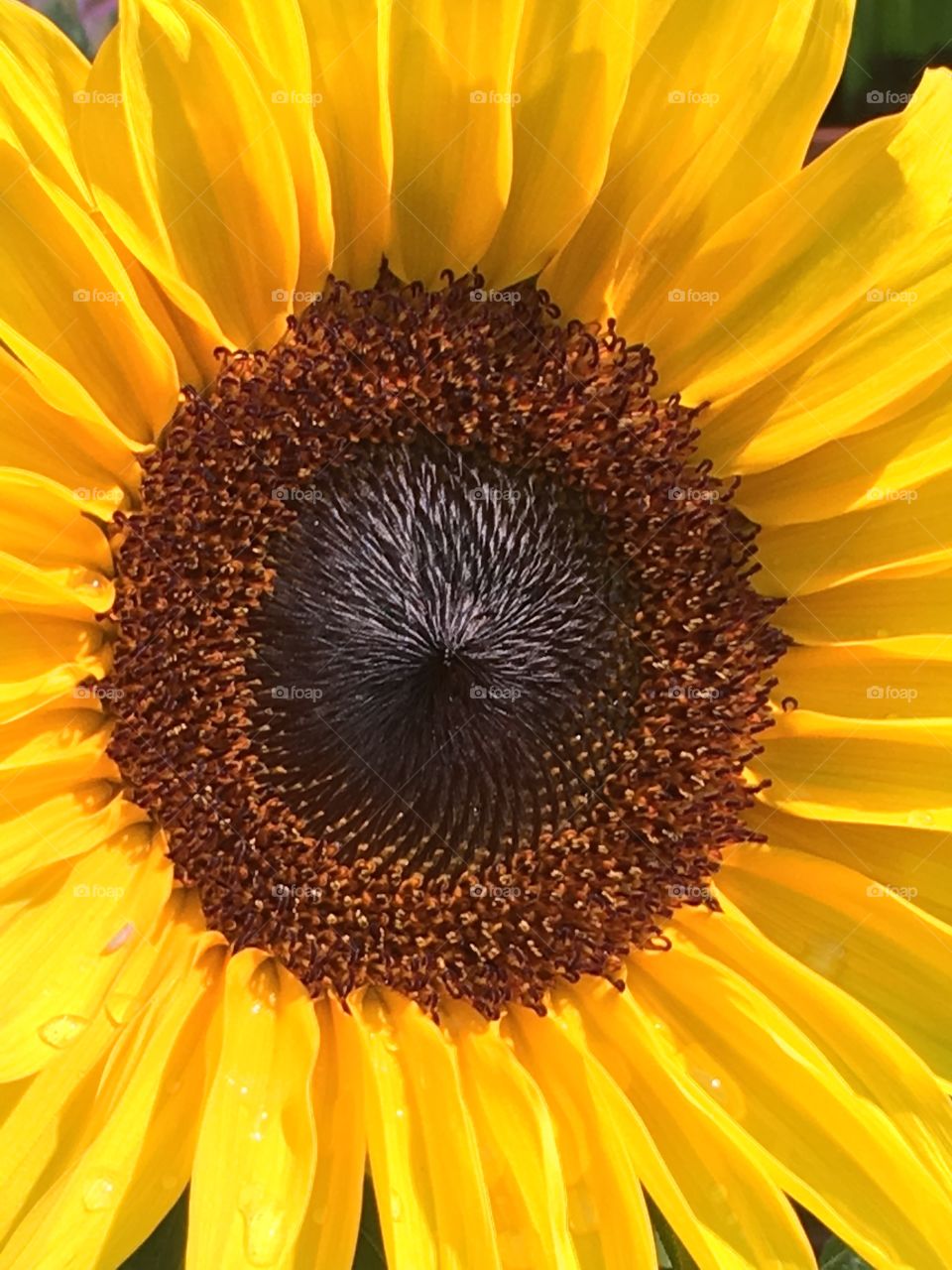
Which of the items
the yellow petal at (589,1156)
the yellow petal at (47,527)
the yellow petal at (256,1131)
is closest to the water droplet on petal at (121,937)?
the yellow petal at (256,1131)

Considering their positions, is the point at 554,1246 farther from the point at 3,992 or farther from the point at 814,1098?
the point at 3,992

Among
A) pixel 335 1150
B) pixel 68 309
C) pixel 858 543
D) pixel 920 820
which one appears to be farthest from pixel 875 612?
pixel 68 309

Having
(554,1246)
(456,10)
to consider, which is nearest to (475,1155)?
(554,1246)

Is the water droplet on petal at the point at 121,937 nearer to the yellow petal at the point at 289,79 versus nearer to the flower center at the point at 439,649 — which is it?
the flower center at the point at 439,649

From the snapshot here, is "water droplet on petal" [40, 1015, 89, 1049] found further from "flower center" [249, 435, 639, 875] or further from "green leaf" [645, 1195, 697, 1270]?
"green leaf" [645, 1195, 697, 1270]

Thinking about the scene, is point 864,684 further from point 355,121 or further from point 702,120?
point 355,121

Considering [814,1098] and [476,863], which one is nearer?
[814,1098]
